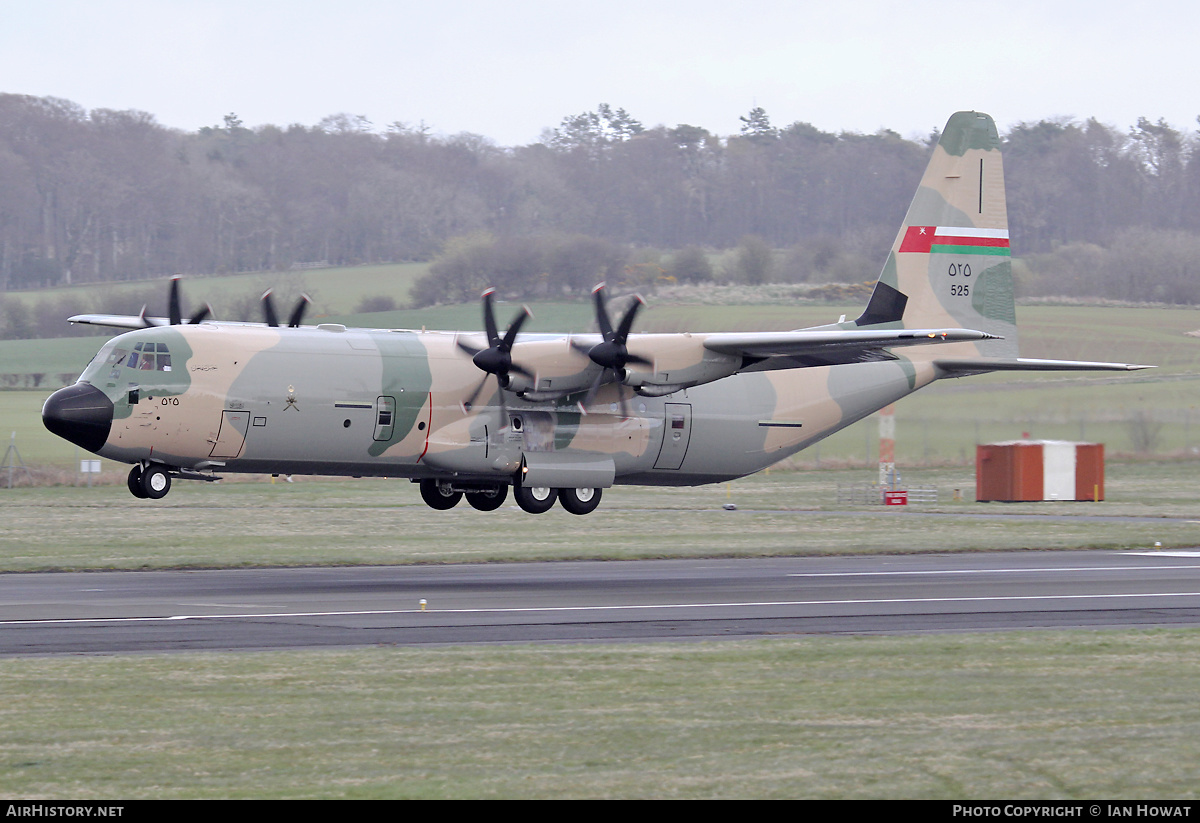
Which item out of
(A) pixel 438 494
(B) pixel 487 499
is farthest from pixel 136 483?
(B) pixel 487 499

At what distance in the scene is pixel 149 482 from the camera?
78.3ft

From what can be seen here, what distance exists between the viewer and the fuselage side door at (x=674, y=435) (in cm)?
2802

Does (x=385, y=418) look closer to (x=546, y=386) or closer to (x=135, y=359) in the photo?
(x=546, y=386)

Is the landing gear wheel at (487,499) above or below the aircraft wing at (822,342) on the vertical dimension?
below

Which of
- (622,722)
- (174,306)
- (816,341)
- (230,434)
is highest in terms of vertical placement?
(174,306)

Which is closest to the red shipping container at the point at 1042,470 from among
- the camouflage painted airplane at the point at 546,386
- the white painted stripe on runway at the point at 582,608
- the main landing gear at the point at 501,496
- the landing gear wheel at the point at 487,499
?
the camouflage painted airplane at the point at 546,386

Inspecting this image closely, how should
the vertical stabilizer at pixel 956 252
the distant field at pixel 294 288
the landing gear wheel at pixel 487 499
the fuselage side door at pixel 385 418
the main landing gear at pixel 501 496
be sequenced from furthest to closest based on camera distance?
the distant field at pixel 294 288, the vertical stabilizer at pixel 956 252, the landing gear wheel at pixel 487 499, the main landing gear at pixel 501 496, the fuselage side door at pixel 385 418

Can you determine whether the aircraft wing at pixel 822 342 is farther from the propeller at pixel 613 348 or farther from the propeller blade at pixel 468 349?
the propeller blade at pixel 468 349

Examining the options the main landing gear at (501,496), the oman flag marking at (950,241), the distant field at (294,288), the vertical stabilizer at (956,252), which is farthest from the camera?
the distant field at (294,288)

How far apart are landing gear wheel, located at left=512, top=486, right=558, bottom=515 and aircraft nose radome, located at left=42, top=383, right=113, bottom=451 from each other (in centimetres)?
804

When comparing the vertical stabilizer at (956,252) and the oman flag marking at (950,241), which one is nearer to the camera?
the vertical stabilizer at (956,252)

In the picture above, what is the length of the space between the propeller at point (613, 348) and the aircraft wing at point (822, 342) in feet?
5.59

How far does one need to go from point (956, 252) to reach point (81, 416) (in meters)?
20.1

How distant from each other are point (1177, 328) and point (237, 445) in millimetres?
55720
